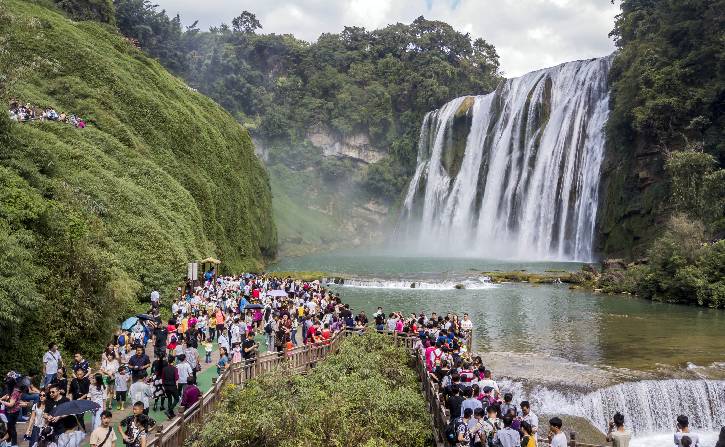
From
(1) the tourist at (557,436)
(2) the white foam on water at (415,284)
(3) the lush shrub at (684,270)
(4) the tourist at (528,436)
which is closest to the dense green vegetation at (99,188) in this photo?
(2) the white foam on water at (415,284)

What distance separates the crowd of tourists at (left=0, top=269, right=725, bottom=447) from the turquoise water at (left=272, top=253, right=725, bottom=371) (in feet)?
15.7

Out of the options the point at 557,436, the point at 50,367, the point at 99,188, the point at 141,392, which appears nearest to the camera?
the point at 557,436

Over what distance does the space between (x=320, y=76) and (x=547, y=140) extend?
5279cm

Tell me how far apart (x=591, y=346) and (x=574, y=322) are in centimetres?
498

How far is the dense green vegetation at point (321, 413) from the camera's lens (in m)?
9.48

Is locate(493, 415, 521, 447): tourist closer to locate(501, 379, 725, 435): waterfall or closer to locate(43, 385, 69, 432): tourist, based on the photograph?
locate(43, 385, 69, 432): tourist

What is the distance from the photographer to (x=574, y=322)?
26125 mm

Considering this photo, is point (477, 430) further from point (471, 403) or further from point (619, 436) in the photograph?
point (619, 436)

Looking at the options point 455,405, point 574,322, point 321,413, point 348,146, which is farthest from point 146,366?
point 348,146

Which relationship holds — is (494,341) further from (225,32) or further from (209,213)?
(225,32)

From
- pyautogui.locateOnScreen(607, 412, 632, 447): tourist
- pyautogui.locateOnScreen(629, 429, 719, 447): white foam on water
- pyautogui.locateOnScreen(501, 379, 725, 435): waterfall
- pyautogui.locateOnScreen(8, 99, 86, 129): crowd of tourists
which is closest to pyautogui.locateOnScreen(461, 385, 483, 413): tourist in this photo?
pyautogui.locateOnScreen(607, 412, 632, 447): tourist

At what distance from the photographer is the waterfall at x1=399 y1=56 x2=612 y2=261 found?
52.2 meters

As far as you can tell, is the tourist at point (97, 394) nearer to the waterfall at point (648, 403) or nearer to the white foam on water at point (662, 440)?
the waterfall at point (648, 403)

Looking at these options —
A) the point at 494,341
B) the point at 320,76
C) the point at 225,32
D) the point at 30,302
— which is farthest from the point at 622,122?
the point at 225,32
